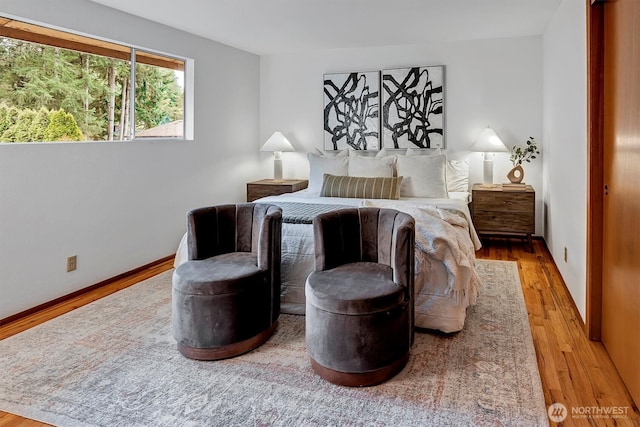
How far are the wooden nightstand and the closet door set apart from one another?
3.65 m

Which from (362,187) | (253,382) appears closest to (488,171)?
(362,187)

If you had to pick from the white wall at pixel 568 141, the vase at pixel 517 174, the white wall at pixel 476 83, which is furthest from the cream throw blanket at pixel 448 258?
the white wall at pixel 476 83

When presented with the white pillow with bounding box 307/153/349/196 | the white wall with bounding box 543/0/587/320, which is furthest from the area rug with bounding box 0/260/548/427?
the white pillow with bounding box 307/153/349/196

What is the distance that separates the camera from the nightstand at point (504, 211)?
4762mm

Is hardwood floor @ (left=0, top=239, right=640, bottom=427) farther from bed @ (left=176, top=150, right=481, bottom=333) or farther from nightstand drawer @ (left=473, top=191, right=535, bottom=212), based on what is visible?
nightstand drawer @ (left=473, top=191, right=535, bottom=212)

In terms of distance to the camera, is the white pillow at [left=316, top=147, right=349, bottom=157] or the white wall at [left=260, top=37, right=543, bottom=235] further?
the white pillow at [left=316, top=147, right=349, bottom=157]

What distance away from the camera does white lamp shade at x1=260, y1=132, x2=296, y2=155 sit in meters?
5.87

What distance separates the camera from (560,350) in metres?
2.59

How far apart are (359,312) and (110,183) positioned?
273 centimetres

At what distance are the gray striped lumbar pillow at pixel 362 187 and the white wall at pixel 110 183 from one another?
151 centimetres

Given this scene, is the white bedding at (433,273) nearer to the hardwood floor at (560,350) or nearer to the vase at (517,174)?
the hardwood floor at (560,350)

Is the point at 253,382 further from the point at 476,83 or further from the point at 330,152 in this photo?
the point at 476,83

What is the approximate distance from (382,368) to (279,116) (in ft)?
14.8

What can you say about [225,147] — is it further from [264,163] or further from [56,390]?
[56,390]
